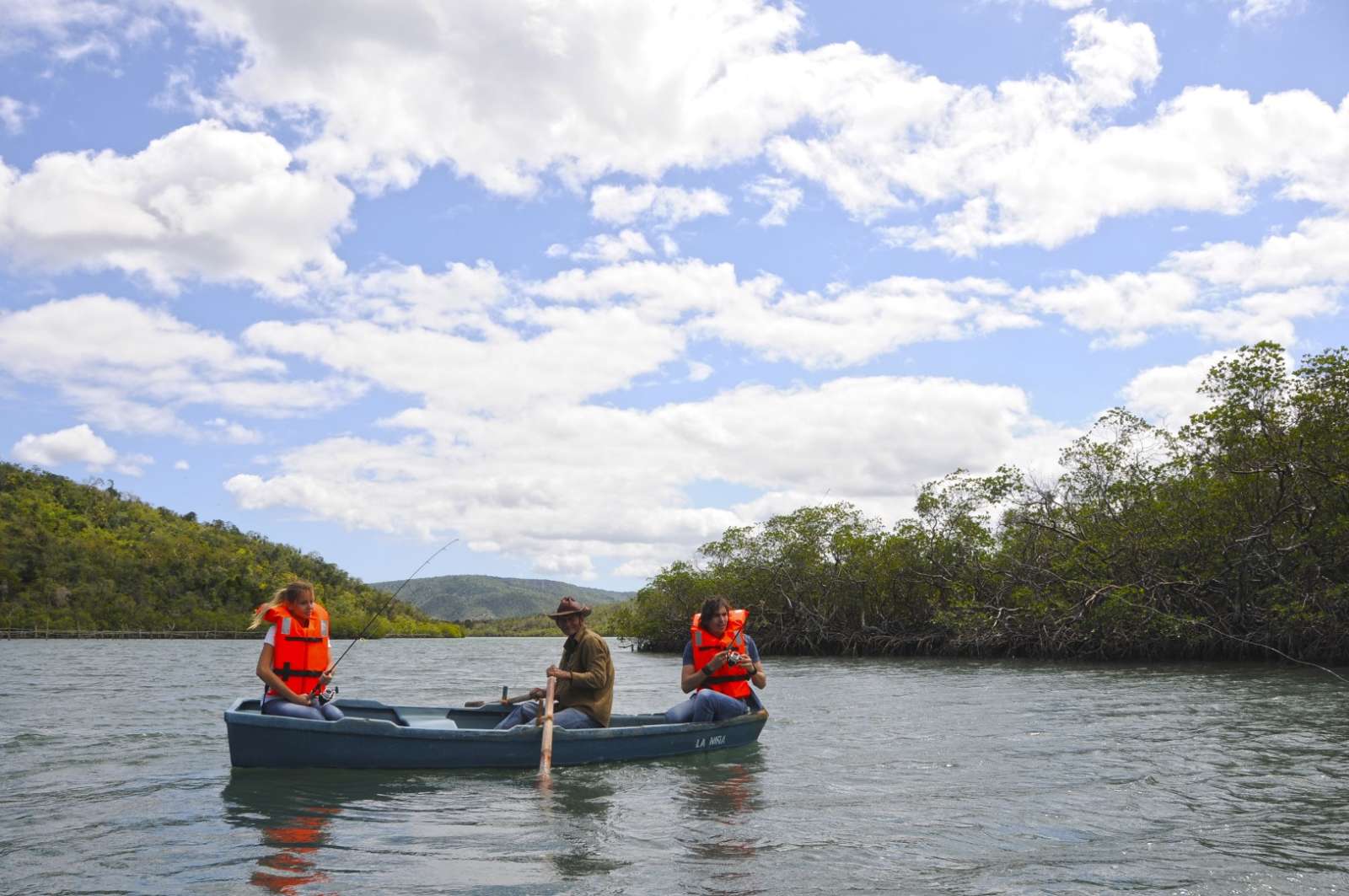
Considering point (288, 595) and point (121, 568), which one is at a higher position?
point (121, 568)

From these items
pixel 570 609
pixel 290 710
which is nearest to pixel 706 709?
pixel 570 609

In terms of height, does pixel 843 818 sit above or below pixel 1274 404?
below

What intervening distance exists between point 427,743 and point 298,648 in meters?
1.61

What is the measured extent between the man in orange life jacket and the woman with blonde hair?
3.93 m

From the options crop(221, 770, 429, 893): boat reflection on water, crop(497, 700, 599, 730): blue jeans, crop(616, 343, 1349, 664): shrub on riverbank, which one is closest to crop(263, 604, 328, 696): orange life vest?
crop(221, 770, 429, 893): boat reflection on water

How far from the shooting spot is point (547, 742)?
1059 cm

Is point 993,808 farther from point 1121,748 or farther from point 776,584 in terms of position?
point 776,584

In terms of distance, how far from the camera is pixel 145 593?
102188 mm

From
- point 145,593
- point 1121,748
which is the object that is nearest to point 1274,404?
point 1121,748

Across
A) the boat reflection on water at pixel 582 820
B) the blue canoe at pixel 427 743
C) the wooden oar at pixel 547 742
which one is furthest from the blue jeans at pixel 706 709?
the wooden oar at pixel 547 742

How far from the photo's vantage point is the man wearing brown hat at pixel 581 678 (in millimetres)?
10820

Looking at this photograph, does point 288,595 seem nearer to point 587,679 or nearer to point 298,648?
point 298,648

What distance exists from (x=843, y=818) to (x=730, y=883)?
7.78 ft

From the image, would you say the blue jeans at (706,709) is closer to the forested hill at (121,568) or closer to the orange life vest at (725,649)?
the orange life vest at (725,649)
